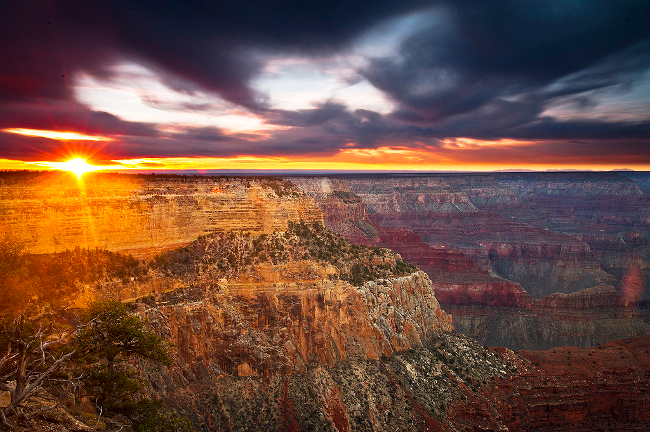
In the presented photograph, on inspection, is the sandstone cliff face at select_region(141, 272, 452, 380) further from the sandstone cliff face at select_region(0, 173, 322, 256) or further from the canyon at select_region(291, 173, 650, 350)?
the canyon at select_region(291, 173, 650, 350)

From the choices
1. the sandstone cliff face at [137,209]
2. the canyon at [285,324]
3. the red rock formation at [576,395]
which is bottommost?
the red rock formation at [576,395]

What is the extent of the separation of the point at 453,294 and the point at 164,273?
75.1 meters

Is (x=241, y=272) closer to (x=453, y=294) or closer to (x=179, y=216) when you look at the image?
(x=179, y=216)

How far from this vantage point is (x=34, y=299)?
29.9 metres

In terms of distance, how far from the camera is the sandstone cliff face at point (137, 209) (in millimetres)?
35125

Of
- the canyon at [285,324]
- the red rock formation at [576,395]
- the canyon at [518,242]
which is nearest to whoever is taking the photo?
the canyon at [285,324]

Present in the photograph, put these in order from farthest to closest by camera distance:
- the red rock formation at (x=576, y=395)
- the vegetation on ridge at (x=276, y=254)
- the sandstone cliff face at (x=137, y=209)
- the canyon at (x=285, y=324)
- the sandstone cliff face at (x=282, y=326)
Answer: the red rock formation at (x=576, y=395)
the vegetation on ridge at (x=276, y=254)
the sandstone cliff face at (x=282, y=326)
the canyon at (x=285, y=324)
the sandstone cliff face at (x=137, y=209)

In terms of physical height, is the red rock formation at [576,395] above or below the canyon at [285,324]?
below

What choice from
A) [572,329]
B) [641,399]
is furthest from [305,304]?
[572,329]

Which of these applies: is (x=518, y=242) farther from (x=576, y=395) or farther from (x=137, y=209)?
(x=137, y=209)

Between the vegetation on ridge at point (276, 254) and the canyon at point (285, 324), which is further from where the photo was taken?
the vegetation on ridge at point (276, 254)

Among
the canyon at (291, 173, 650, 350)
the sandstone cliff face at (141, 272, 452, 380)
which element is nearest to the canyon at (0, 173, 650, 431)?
the sandstone cliff face at (141, 272, 452, 380)

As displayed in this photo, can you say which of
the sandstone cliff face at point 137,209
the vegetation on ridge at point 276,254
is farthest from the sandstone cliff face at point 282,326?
the sandstone cliff face at point 137,209

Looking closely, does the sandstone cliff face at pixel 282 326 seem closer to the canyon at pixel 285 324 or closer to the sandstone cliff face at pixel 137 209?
the canyon at pixel 285 324
